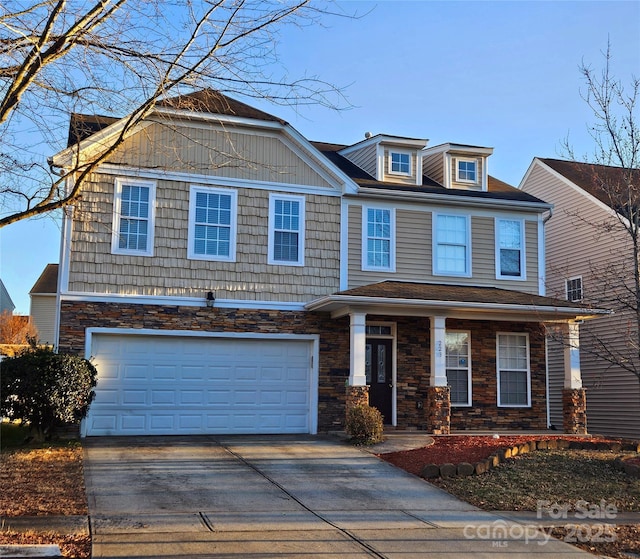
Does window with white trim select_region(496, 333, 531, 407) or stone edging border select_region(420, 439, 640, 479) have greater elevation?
window with white trim select_region(496, 333, 531, 407)

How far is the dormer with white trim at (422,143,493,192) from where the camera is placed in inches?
715

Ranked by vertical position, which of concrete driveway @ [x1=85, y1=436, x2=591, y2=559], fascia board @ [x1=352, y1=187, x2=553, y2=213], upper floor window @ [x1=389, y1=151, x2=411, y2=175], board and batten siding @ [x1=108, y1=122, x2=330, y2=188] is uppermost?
upper floor window @ [x1=389, y1=151, x2=411, y2=175]

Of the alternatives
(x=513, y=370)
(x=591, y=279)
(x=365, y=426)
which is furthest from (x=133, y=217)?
(x=591, y=279)

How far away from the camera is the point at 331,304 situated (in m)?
14.7

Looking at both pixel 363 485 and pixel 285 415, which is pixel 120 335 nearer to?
pixel 285 415

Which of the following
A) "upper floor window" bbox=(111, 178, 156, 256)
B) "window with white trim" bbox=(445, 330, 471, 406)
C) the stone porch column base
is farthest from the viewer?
"window with white trim" bbox=(445, 330, 471, 406)

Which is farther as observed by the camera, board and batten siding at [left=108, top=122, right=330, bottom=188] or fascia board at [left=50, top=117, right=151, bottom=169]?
Result: board and batten siding at [left=108, top=122, right=330, bottom=188]

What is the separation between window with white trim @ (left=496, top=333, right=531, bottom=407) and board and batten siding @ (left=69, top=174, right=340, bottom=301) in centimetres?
462

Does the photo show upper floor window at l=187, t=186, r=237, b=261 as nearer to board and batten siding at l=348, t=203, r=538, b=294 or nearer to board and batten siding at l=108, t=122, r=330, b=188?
board and batten siding at l=108, t=122, r=330, b=188

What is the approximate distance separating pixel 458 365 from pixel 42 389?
30.6 ft

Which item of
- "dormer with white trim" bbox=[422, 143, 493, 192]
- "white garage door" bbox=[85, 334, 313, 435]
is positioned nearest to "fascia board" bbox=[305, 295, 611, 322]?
"white garage door" bbox=[85, 334, 313, 435]

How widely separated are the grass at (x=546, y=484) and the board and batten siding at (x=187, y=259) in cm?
620

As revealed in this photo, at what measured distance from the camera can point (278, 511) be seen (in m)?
8.40

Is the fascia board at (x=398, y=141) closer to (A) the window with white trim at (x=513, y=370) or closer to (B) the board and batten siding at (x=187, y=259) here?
(B) the board and batten siding at (x=187, y=259)
